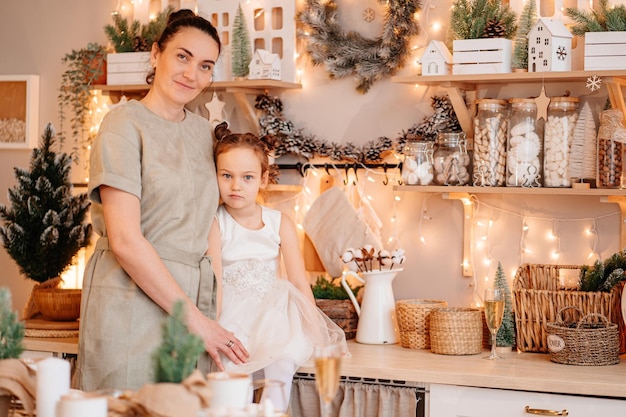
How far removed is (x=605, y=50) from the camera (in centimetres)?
266

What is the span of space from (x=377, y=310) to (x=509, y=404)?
0.61 metres

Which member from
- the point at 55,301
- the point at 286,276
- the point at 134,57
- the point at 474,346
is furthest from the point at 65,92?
the point at 474,346

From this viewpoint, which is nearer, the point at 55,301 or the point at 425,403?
the point at 425,403

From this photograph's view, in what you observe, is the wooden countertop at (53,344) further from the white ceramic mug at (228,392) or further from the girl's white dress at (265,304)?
the white ceramic mug at (228,392)

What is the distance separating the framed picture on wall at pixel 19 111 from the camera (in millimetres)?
3656

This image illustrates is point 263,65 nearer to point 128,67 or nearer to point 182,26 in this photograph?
point 128,67

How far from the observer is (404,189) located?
292 cm

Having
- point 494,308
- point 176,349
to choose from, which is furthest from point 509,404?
point 176,349

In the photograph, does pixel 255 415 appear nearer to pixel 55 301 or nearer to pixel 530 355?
pixel 530 355

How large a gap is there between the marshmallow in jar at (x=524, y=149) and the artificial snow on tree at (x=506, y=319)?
10.8 inches

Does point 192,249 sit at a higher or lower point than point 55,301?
higher

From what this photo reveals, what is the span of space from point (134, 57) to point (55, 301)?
90cm

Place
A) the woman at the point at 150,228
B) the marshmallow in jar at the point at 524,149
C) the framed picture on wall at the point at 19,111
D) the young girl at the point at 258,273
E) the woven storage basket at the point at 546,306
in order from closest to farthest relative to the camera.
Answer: the woman at the point at 150,228 < the young girl at the point at 258,273 < the woven storage basket at the point at 546,306 < the marshmallow in jar at the point at 524,149 < the framed picture on wall at the point at 19,111

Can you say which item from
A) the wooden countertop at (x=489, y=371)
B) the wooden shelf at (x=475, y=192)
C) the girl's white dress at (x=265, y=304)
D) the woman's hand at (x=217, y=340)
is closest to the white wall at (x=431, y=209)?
the wooden shelf at (x=475, y=192)
